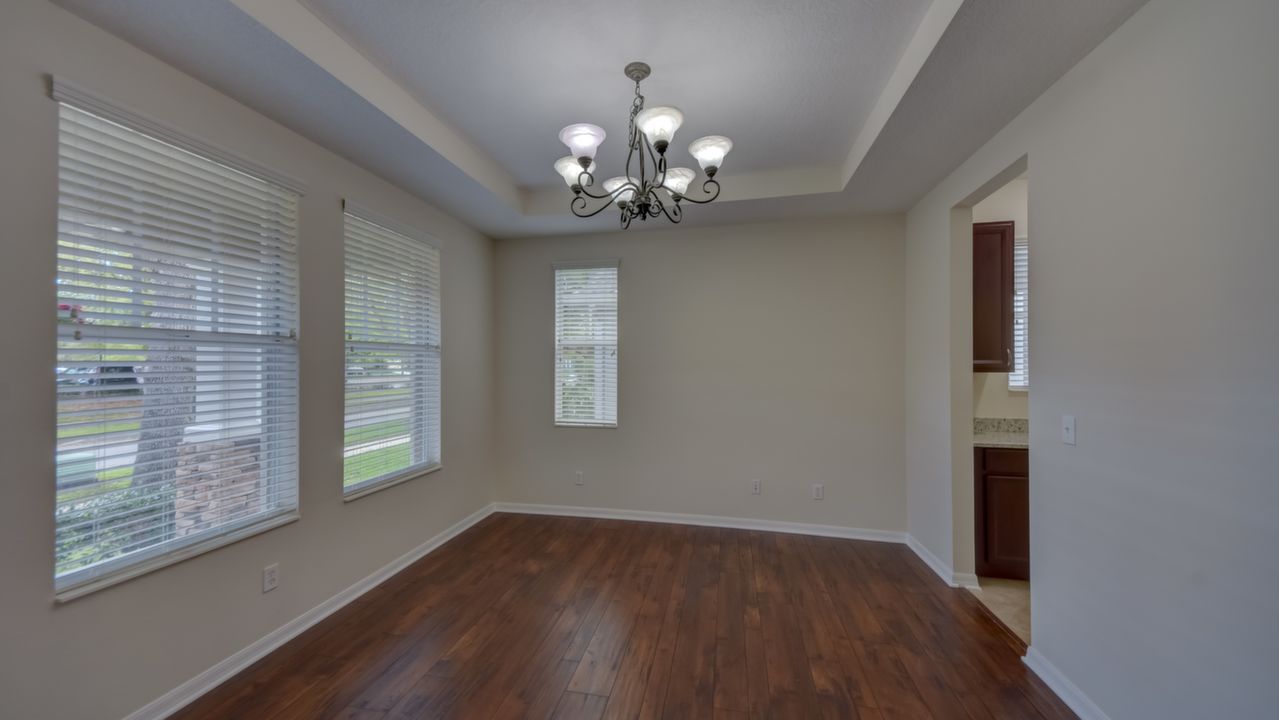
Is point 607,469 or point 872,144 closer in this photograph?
point 872,144

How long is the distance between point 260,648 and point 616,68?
3215 millimetres

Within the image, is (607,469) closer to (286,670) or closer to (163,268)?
(286,670)

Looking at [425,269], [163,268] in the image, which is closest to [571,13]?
[163,268]

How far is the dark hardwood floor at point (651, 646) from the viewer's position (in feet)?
6.32

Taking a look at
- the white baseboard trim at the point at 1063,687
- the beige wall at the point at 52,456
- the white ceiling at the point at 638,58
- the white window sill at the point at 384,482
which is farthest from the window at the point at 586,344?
the white baseboard trim at the point at 1063,687

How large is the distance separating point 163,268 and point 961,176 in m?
3.98

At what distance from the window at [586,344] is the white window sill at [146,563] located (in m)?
2.34

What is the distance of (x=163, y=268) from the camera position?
6.11 ft

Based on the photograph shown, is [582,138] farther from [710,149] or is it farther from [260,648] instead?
[260,648]

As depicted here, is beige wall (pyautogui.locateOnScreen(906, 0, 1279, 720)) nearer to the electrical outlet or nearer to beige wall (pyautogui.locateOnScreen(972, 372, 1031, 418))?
beige wall (pyautogui.locateOnScreen(972, 372, 1031, 418))

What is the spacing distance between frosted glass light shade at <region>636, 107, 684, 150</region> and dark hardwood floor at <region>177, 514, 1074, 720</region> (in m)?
2.33

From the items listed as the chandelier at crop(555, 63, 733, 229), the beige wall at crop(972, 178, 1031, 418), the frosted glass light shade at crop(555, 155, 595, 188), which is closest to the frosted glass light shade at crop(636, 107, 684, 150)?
the chandelier at crop(555, 63, 733, 229)

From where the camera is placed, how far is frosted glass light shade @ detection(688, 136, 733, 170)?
6.86 ft

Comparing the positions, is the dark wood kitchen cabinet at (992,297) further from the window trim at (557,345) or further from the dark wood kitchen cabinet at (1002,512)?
the window trim at (557,345)
